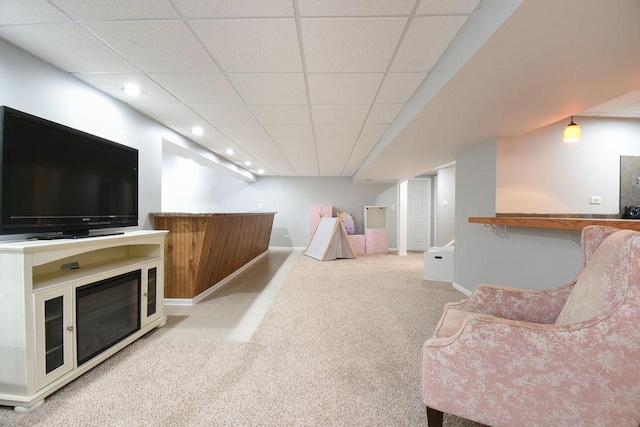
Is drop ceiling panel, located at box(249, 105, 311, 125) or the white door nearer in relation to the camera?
drop ceiling panel, located at box(249, 105, 311, 125)

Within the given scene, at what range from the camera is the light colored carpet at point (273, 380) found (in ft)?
4.39

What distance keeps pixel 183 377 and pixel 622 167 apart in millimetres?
4923

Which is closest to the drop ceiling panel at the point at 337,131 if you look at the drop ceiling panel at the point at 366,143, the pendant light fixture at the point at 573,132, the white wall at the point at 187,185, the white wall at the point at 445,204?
the drop ceiling panel at the point at 366,143

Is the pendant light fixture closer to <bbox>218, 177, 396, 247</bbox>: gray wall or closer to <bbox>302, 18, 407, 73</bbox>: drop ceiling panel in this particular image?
<bbox>302, 18, 407, 73</bbox>: drop ceiling panel

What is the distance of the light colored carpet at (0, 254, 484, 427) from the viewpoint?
1339 mm

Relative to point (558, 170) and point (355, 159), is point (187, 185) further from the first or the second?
point (558, 170)

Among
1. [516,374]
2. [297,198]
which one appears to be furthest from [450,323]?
[297,198]

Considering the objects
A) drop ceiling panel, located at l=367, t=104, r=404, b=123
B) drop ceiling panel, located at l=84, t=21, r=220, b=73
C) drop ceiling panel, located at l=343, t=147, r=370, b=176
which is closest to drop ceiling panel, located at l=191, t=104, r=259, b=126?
drop ceiling panel, located at l=84, t=21, r=220, b=73

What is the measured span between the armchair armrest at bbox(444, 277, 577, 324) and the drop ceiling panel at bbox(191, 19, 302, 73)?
207 centimetres

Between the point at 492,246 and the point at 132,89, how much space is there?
4.17 m

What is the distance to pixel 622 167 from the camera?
9.50ft

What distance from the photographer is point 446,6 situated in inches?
53.2

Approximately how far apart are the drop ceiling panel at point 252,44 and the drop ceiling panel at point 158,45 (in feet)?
0.35

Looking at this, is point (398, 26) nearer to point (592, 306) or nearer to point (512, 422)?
point (592, 306)
